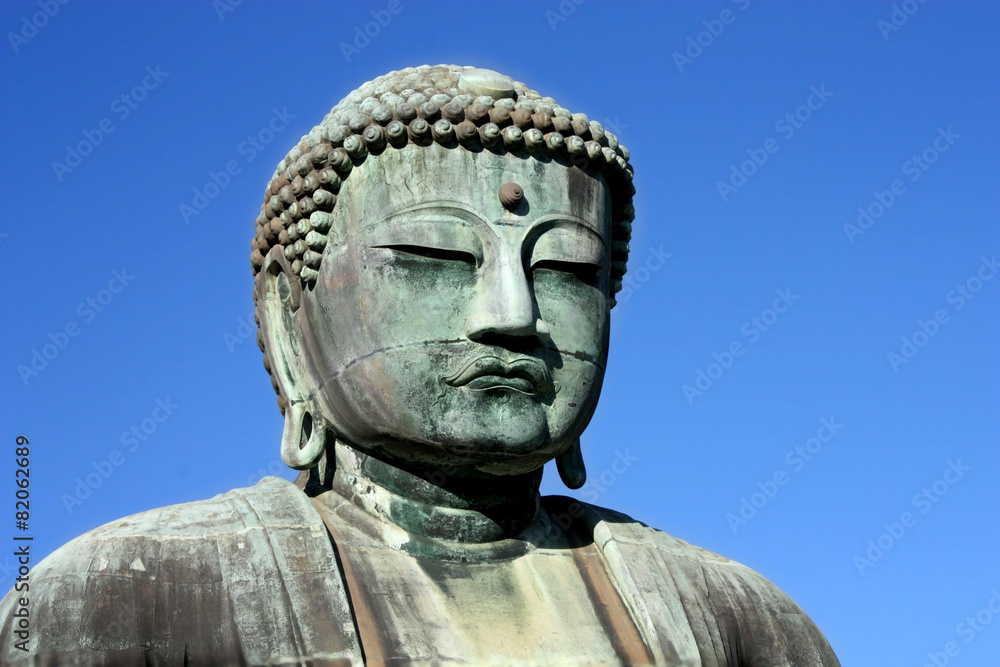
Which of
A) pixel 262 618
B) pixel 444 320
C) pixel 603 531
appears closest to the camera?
pixel 262 618

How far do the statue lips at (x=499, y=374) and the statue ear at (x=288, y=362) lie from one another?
1.12 meters

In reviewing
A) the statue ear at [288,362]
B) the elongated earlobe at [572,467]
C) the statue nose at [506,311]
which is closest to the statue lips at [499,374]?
the statue nose at [506,311]

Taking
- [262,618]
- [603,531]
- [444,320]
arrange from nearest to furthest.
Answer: [262,618], [444,320], [603,531]

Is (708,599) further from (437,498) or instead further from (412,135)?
(412,135)

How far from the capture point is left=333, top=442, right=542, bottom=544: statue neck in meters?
9.45

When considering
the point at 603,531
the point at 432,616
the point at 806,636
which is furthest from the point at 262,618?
the point at 806,636

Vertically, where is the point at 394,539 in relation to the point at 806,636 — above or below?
above

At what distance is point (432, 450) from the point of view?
361 inches

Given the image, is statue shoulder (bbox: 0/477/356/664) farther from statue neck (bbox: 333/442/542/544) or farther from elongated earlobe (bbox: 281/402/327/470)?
elongated earlobe (bbox: 281/402/327/470)

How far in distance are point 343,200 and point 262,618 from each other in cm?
240

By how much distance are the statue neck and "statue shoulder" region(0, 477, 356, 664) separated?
1.94 ft

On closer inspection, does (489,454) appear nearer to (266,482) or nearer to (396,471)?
(396,471)

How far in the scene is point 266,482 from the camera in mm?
9586

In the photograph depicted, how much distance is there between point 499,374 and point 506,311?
13.2 inches
